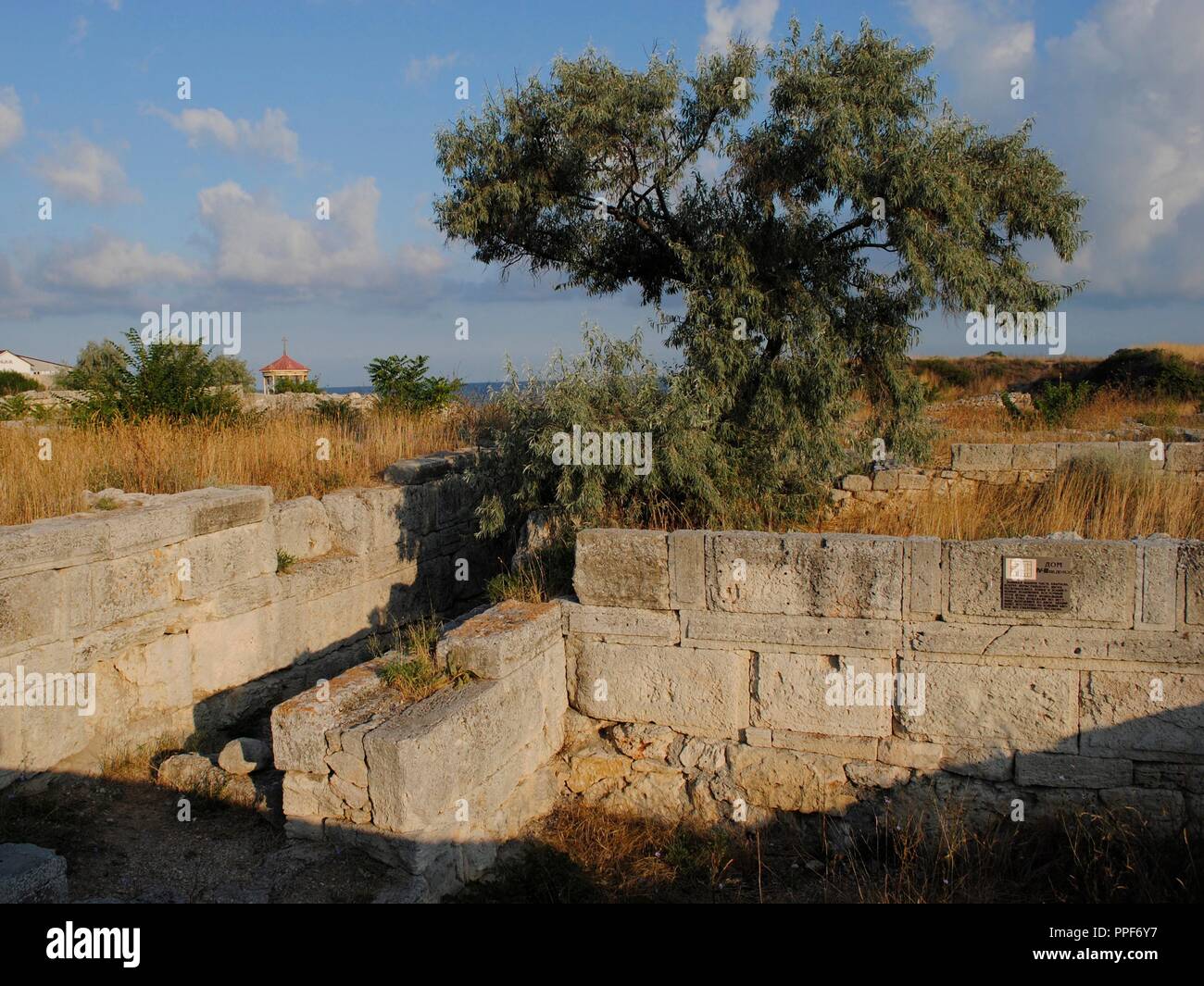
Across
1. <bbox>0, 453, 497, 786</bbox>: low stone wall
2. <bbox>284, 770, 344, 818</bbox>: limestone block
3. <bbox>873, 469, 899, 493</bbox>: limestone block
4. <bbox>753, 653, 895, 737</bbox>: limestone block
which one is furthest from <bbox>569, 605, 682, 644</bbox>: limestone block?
<bbox>873, 469, 899, 493</bbox>: limestone block

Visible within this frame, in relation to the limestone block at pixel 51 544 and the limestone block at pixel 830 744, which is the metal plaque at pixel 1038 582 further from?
the limestone block at pixel 51 544

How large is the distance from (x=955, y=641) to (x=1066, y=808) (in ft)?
3.64

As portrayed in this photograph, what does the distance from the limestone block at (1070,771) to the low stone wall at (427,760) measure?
2.82m

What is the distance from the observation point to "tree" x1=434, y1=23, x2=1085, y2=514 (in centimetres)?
663

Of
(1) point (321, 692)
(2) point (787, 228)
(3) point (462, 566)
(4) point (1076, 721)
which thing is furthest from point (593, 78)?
(4) point (1076, 721)

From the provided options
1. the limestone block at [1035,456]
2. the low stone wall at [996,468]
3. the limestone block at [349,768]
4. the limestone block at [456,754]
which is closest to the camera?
the limestone block at [456,754]

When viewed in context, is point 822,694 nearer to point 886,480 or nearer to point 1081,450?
point 886,480

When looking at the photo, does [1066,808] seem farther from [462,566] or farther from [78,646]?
[78,646]

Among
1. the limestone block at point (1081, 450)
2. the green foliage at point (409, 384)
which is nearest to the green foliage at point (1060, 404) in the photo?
the limestone block at point (1081, 450)

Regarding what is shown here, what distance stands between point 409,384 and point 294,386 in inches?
169

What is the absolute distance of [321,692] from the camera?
4.61 metres

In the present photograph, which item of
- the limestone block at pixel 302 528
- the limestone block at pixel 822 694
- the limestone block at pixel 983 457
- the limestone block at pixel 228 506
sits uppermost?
the limestone block at pixel 983 457

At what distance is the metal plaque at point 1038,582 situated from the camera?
15.6 ft

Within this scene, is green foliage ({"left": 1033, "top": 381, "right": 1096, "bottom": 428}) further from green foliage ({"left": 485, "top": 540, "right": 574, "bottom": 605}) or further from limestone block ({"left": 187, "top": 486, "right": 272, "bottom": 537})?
limestone block ({"left": 187, "top": 486, "right": 272, "bottom": 537})
